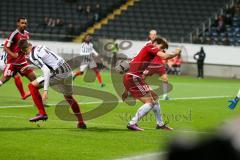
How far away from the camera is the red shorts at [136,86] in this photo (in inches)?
460

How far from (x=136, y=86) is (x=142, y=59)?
1.79ft

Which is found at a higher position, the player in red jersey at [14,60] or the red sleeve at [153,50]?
the red sleeve at [153,50]

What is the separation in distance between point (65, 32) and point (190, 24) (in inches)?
360

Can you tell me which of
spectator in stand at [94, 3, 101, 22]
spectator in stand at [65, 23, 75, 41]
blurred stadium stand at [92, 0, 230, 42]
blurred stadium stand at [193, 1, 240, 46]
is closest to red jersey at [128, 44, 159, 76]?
blurred stadium stand at [193, 1, 240, 46]

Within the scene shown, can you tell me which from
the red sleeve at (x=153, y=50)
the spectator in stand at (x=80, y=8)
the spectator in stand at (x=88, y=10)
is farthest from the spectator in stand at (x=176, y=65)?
the red sleeve at (x=153, y=50)

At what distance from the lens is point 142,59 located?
1182cm

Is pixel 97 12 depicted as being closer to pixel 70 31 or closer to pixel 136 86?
pixel 70 31

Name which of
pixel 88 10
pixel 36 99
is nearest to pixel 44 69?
pixel 36 99

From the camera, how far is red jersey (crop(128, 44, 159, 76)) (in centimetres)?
1158

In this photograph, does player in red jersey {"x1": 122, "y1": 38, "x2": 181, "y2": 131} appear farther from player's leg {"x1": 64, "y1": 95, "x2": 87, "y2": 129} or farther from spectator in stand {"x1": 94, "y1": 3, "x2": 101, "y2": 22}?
spectator in stand {"x1": 94, "y1": 3, "x2": 101, "y2": 22}

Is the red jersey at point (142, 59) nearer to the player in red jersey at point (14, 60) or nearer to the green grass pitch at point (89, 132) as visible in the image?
the green grass pitch at point (89, 132)

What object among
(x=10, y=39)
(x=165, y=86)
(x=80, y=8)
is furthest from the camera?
(x=80, y=8)

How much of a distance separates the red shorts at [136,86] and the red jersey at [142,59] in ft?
0.42

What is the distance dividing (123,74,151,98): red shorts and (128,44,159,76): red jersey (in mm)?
128
